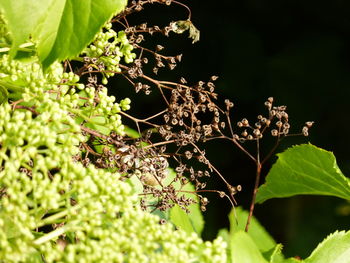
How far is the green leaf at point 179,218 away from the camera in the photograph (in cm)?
108

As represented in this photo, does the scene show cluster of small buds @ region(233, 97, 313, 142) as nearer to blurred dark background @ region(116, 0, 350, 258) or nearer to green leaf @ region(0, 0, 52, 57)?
green leaf @ region(0, 0, 52, 57)

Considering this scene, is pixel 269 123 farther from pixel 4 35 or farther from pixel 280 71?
pixel 280 71

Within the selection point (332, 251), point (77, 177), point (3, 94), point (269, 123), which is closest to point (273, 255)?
point (332, 251)

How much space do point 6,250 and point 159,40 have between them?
6.81 feet

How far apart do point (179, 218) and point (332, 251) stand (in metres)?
0.33

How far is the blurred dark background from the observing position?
9.07 feet

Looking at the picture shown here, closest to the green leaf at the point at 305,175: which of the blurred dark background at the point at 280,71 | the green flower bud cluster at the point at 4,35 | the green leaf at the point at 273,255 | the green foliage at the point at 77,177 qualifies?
the green foliage at the point at 77,177

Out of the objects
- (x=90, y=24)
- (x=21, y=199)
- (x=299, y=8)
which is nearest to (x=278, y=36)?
(x=299, y=8)

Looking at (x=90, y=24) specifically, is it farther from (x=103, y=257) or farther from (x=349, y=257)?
(x=349, y=257)

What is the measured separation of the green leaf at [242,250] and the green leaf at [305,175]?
27cm

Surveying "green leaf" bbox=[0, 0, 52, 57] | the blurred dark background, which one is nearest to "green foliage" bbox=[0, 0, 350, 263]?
Answer: "green leaf" bbox=[0, 0, 52, 57]

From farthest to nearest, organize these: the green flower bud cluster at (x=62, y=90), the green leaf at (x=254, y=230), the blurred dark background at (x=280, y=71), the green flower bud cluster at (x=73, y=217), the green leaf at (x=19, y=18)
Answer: the blurred dark background at (x=280, y=71), the green leaf at (x=254, y=230), the green flower bud cluster at (x=62, y=90), the green leaf at (x=19, y=18), the green flower bud cluster at (x=73, y=217)

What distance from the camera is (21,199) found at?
70cm

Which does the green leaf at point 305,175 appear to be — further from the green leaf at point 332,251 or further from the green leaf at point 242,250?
the green leaf at point 242,250
